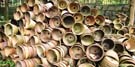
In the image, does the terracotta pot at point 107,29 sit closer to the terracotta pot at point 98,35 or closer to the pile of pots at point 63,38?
the pile of pots at point 63,38

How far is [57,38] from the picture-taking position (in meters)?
4.00

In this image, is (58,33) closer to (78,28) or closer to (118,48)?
(78,28)

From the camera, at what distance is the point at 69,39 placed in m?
3.87

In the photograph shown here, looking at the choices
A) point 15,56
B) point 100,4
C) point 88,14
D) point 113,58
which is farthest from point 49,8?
point 100,4

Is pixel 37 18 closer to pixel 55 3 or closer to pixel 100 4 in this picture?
pixel 55 3

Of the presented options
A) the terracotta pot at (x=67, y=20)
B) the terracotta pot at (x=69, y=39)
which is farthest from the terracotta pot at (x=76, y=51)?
the terracotta pot at (x=67, y=20)

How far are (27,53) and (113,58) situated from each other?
3.91 feet

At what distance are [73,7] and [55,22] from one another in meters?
0.42

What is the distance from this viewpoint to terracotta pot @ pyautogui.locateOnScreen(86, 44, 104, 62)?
3557mm

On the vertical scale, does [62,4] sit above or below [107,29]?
above

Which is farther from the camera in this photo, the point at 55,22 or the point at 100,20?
the point at 100,20

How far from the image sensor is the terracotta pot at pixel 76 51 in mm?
3712

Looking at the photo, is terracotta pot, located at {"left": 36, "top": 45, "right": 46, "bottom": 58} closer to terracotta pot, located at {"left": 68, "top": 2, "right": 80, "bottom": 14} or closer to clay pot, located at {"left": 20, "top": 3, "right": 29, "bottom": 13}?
terracotta pot, located at {"left": 68, "top": 2, "right": 80, "bottom": 14}

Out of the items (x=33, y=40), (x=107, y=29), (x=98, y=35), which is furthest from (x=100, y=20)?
(x=33, y=40)
